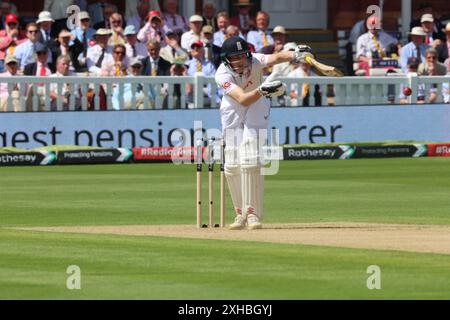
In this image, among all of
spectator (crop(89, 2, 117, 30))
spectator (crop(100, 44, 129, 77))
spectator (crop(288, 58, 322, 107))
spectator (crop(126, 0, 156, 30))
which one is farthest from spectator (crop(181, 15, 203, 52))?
spectator (crop(288, 58, 322, 107))

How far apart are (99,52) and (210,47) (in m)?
2.18

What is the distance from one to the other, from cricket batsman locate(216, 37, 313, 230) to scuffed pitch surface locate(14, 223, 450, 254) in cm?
34

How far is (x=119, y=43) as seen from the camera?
27.0 m

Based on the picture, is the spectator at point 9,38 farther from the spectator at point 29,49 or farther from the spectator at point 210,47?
the spectator at point 210,47

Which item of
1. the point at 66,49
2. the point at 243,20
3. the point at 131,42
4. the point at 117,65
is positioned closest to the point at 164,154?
the point at 117,65

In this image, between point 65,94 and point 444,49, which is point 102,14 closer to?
point 65,94

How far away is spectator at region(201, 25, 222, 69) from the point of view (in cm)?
2748

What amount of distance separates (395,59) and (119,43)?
18.0 feet

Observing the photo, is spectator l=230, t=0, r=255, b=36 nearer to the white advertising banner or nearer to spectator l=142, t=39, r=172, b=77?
spectator l=142, t=39, r=172, b=77

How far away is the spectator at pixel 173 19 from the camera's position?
94.5ft

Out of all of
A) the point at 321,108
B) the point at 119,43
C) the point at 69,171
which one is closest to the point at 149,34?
the point at 119,43
